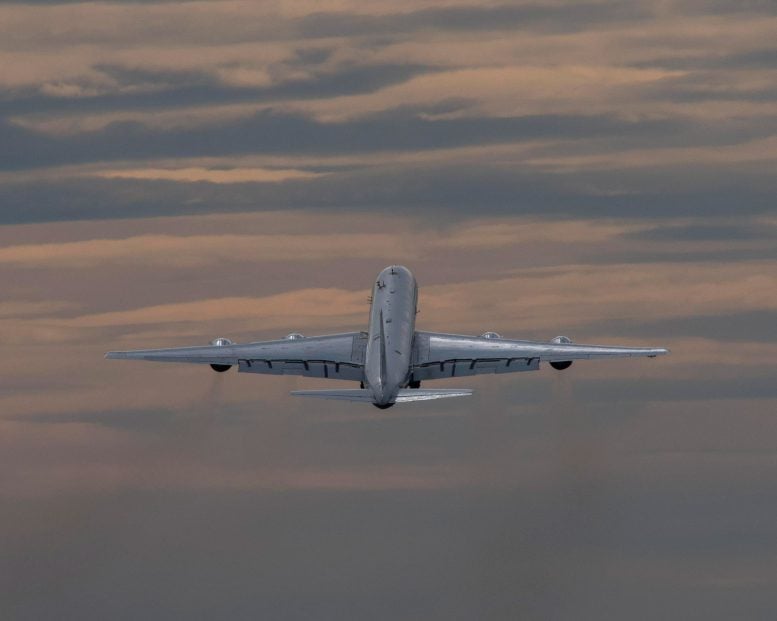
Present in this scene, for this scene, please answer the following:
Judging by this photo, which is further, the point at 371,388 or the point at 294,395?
the point at 371,388

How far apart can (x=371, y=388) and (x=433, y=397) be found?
13.4m

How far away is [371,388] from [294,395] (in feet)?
58.9

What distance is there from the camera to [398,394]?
191 m

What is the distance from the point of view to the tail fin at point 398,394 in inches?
6993

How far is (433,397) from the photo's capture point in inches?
7151

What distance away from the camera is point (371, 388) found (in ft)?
636

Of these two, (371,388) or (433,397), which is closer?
(433,397)

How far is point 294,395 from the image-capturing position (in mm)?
177125

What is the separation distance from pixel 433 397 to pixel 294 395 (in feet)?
42.0

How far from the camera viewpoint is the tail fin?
178 m
